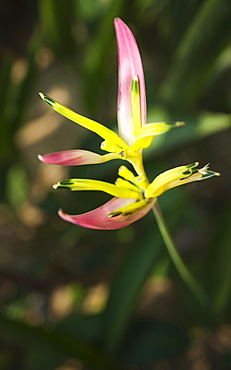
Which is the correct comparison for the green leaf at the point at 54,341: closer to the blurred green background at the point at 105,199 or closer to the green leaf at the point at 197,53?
the blurred green background at the point at 105,199

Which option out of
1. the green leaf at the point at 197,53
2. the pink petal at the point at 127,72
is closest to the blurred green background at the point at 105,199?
the green leaf at the point at 197,53

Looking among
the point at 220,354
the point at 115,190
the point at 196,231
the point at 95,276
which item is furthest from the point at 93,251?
the point at 115,190

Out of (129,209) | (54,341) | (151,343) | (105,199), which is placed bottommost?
(151,343)

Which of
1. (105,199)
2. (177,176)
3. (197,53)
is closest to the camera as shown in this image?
(177,176)

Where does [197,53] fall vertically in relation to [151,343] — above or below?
above

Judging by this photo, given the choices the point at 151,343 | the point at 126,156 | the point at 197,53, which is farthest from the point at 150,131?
the point at 151,343

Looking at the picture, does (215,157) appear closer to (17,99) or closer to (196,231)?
(196,231)

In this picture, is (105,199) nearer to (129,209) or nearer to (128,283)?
(128,283)
